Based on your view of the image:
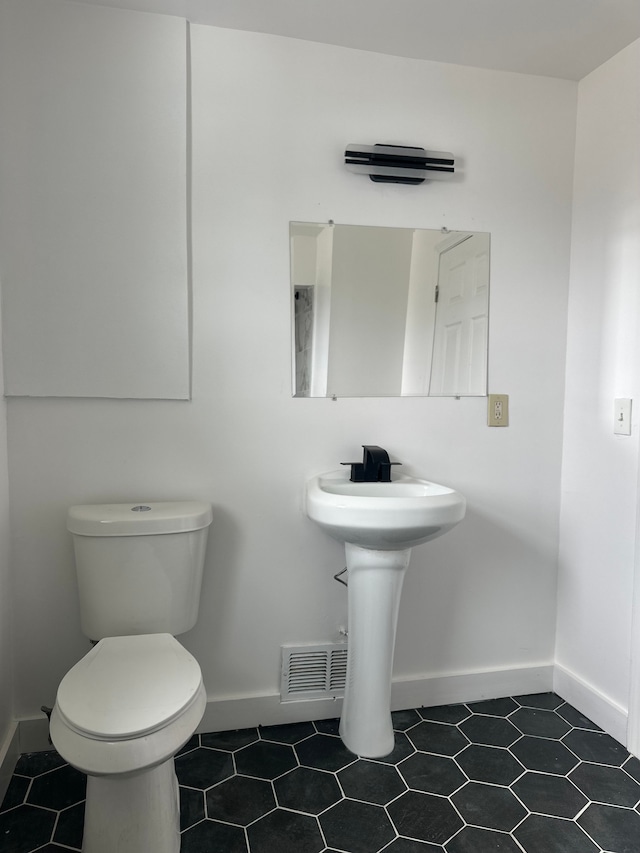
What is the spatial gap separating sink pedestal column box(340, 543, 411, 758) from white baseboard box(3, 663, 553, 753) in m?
0.21

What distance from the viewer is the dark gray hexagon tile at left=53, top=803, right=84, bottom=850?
4.74 ft

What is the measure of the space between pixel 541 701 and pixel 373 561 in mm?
973

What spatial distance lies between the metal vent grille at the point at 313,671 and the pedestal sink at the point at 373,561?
13cm

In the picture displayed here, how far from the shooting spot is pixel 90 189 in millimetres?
1734

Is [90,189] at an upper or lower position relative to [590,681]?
upper

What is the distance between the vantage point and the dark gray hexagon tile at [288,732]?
1.89 metres

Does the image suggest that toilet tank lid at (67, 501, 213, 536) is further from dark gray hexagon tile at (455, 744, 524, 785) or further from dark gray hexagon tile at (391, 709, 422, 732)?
dark gray hexagon tile at (455, 744, 524, 785)

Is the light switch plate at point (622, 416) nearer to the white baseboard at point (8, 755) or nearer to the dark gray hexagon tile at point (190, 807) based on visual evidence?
the dark gray hexagon tile at point (190, 807)

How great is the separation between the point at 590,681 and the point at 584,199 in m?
1.67

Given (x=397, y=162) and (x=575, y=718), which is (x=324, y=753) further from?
(x=397, y=162)

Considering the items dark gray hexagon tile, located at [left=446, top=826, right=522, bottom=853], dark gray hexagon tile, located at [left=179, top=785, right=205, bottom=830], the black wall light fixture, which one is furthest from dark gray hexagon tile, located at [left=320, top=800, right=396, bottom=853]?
the black wall light fixture

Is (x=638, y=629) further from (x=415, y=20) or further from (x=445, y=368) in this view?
(x=415, y=20)

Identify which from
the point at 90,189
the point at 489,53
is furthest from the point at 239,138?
the point at 489,53

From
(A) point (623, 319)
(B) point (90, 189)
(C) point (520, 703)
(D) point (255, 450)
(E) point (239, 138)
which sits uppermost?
(E) point (239, 138)
